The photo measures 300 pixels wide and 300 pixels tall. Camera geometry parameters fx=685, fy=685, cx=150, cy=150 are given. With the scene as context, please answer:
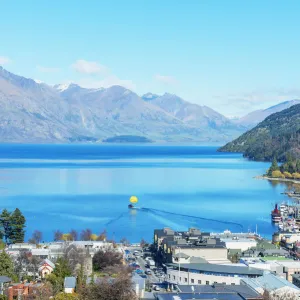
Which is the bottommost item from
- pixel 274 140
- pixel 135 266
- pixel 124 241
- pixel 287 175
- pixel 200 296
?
pixel 124 241

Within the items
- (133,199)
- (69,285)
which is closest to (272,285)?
(69,285)

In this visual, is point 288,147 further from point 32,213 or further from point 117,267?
point 117,267

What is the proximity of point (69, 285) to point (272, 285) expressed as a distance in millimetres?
4545

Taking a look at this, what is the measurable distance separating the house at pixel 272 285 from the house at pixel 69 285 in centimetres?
388

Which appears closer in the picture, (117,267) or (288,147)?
(117,267)

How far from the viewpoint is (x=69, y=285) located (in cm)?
1551

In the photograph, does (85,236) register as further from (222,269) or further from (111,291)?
(111,291)

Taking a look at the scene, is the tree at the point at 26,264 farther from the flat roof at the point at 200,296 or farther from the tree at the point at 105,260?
the flat roof at the point at 200,296

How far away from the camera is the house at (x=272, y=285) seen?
14.5 m

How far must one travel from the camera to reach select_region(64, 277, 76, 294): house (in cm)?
1529

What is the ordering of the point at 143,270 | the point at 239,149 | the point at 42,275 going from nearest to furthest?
1. the point at 42,275
2. the point at 143,270
3. the point at 239,149

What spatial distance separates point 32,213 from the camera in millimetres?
36719

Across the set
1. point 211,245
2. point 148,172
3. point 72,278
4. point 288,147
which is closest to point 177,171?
point 148,172

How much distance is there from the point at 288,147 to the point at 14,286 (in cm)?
7700
